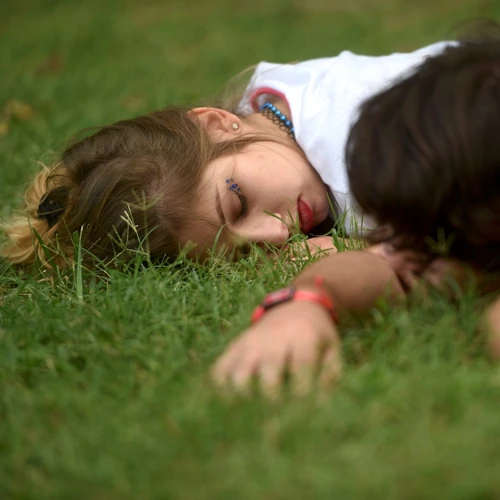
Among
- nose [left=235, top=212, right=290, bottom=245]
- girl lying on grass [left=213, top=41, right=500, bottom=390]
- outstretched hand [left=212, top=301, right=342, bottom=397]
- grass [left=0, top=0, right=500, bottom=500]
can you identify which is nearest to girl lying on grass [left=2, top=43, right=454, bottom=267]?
nose [left=235, top=212, right=290, bottom=245]

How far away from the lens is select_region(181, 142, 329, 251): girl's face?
7.56 feet

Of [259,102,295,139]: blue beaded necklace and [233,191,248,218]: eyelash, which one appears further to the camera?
[259,102,295,139]: blue beaded necklace

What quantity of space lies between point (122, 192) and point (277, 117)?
695mm

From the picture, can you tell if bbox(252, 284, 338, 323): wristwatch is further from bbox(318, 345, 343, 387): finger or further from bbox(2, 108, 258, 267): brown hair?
bbox(2, 108, 258, 267): brown hair

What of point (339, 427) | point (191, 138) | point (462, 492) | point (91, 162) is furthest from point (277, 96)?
point (462, 492)

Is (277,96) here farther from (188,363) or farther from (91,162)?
(188,363)

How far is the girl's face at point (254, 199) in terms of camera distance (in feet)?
7.56

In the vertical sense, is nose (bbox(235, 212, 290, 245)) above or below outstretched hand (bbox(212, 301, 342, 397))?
below

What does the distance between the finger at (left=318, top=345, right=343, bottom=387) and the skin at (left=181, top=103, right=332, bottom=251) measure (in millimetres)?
791

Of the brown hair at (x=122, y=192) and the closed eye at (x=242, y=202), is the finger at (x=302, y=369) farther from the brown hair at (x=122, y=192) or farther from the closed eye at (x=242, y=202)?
the closed eye at (x=242, y=202)

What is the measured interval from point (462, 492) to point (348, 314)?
1.87 ft

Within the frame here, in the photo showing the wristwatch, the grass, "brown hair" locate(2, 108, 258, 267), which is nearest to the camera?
the grass

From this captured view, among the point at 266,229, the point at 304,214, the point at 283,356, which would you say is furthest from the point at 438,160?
the point at 304,214

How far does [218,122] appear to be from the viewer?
267 centimetres
